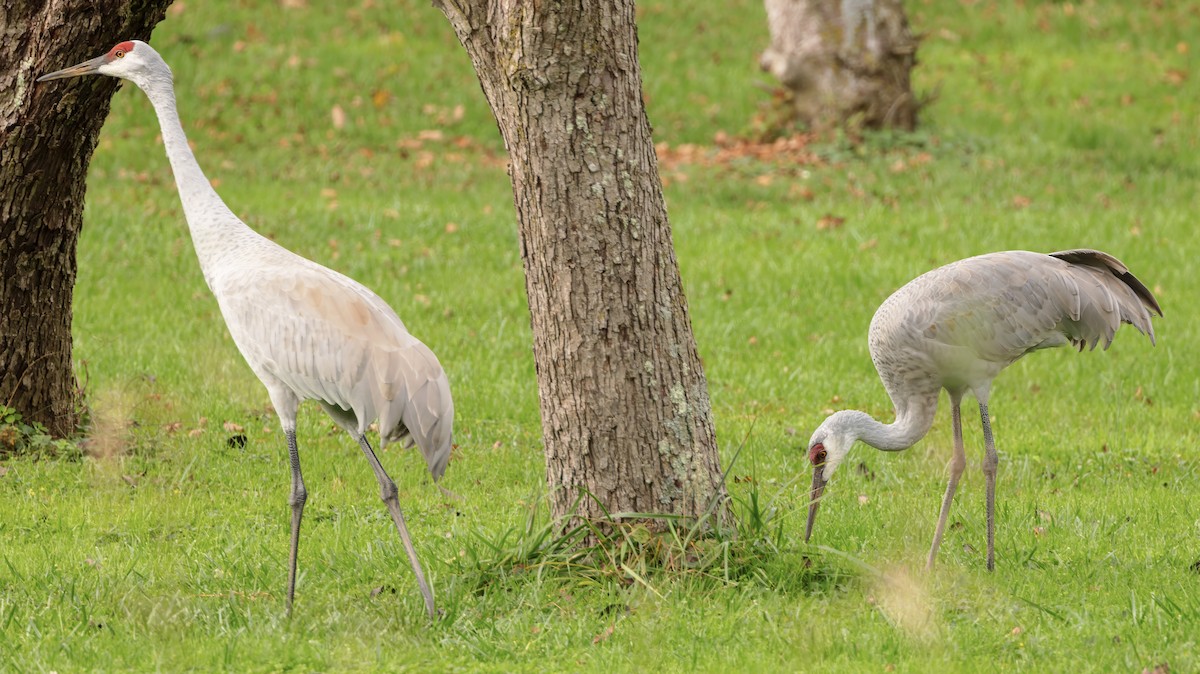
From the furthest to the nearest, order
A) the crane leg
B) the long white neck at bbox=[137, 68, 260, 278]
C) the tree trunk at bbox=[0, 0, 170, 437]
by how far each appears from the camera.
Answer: the tree trunk at bbox=[0, 0, 170, 437]
the long white neck at bbox=[137, 68, 260, 278]
the crane leg

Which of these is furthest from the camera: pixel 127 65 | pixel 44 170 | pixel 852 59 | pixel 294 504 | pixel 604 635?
pixel 852 59

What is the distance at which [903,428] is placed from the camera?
6.34m

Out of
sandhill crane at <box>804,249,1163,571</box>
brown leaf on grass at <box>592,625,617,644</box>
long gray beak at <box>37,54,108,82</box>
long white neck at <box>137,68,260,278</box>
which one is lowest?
brown leaf on grass at <box>592,625,617,644</box>

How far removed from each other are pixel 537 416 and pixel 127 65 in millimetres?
3388

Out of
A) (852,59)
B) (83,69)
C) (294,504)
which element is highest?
(83,69)

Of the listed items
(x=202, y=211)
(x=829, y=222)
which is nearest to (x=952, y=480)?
(x=202, y=211)

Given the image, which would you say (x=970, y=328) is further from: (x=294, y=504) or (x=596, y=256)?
(x=294, y=504)

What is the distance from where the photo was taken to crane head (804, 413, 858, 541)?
236 inches

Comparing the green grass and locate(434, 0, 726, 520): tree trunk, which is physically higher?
locate(434, 0, 726, 520): tree trunk

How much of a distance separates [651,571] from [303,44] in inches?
565

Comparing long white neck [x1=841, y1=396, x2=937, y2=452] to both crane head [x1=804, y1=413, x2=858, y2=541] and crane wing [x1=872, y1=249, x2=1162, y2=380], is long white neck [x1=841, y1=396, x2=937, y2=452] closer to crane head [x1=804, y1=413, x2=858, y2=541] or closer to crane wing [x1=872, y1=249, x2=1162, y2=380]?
crane head [x1=804, y1=413, x2=858, y2=541]

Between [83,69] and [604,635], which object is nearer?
[604,635]

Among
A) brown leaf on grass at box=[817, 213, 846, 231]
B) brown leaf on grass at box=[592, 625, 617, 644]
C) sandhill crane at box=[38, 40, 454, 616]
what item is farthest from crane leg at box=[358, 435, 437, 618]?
brown leaf on grass at box=[817, 213, 846, 231]

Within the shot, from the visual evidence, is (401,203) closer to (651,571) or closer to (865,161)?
(865,161)
